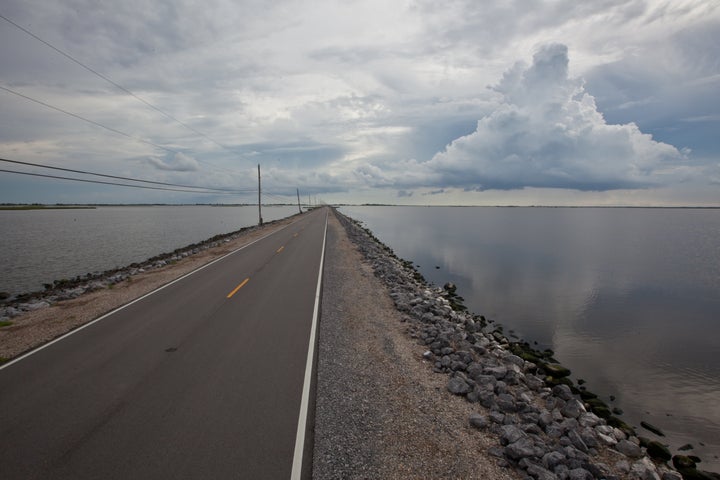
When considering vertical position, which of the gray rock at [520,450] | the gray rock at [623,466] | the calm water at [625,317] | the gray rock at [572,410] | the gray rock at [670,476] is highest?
the gray rock at [520,450]

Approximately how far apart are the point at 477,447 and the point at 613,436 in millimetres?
3142

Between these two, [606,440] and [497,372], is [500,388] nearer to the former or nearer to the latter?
[497,372]

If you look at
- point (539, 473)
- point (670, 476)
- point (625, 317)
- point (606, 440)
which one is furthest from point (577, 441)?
point (625, 317)

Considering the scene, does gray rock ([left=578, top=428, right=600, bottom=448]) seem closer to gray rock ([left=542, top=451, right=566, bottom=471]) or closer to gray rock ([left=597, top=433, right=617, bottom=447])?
gray rock ([left=597, top=433, right=617, bottom=447])

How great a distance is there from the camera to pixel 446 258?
36000 mm

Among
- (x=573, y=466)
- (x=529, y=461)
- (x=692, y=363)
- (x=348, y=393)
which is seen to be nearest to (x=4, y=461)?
(x=348, y=393)

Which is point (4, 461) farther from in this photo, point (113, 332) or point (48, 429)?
point (113, 332)

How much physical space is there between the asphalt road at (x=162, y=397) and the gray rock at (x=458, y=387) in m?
2.89

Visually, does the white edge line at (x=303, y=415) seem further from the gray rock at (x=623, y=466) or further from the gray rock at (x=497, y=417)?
the gray rock at (x=623, y=466)

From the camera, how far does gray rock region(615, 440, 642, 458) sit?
20.0 ft

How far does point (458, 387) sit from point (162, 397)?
527 centimetres

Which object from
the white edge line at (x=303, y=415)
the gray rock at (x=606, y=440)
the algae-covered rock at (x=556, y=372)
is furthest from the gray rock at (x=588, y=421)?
the white edge line at (x=303, y=415)

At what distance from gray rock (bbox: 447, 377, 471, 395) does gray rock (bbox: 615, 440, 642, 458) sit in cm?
252

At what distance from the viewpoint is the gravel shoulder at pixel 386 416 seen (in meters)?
4.74
